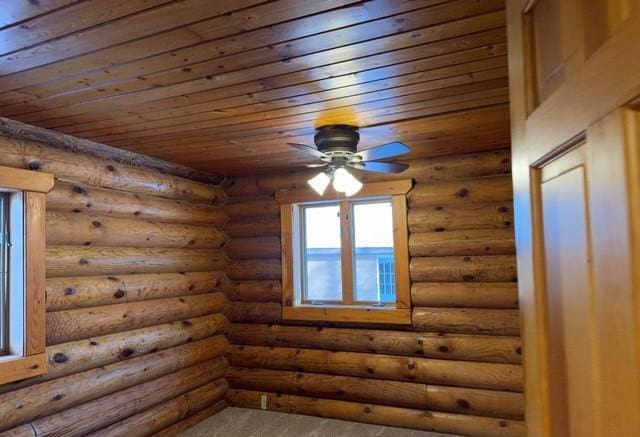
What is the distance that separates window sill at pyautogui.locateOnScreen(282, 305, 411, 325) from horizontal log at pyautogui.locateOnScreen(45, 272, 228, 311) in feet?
3.10

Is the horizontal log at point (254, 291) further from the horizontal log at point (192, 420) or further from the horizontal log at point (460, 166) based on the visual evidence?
the horizontal log at point (460, 166)

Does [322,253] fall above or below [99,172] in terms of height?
below

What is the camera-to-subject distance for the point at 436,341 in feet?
12.9

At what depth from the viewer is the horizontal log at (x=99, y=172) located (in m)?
2.82

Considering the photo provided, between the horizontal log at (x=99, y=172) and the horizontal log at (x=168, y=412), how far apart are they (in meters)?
1.75

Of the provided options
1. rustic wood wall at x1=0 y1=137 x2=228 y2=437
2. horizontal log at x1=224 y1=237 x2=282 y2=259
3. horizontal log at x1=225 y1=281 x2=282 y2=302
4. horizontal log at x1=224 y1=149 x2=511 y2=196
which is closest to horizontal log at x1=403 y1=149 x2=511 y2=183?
horizontal log at x1=224 y1=149 x2=511 y2=196

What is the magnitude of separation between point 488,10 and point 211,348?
13.0 ft

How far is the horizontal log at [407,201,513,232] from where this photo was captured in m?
3.79

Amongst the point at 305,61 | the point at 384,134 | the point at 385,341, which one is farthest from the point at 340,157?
the point at 385,341

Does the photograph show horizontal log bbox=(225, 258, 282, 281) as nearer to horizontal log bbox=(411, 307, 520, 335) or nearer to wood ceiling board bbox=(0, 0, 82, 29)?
horizontal log bbox=(411, 307, 520, 335)

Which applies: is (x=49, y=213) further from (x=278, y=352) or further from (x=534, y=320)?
(x=534, y=320)

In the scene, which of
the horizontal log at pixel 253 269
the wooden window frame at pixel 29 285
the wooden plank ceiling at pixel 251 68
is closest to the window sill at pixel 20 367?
the wooden window frame at pixel 29 285

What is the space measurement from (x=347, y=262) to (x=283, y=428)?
5.41ft

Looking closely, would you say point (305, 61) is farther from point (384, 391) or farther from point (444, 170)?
point (384, 391)
